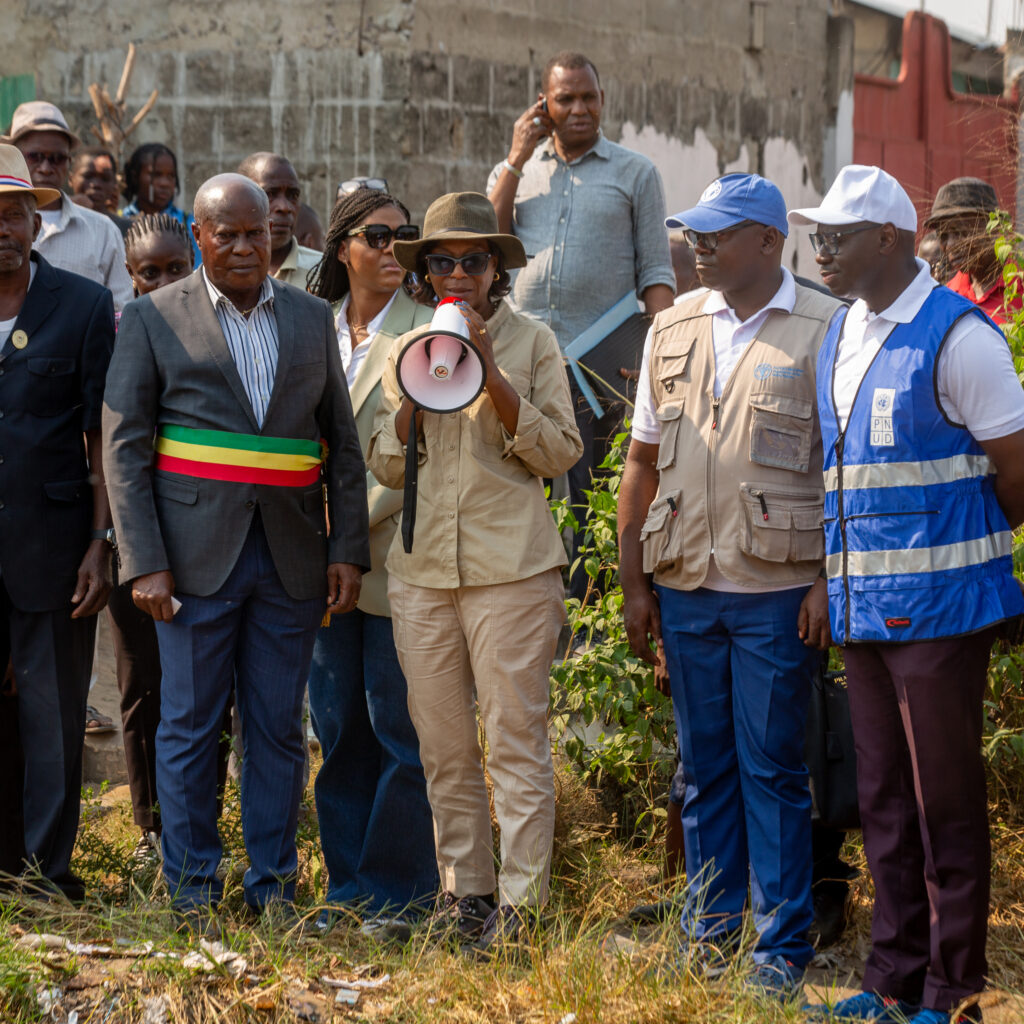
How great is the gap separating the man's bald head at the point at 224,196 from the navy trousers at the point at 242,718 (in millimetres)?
925

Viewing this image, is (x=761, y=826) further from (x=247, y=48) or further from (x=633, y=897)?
(x=247, y=48)

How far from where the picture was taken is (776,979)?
3.62m

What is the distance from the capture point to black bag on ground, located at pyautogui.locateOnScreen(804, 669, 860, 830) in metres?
3.91

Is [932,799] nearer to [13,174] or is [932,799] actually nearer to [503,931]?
[503,931]

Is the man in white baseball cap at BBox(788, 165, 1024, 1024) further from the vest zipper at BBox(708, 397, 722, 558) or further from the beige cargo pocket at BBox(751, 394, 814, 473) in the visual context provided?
the vest zipper at BBox(708, 397, 722, 558)

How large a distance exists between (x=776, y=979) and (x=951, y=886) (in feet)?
1.77

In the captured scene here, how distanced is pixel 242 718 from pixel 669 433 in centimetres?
154

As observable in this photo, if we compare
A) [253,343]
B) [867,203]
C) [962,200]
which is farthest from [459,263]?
[962,200]

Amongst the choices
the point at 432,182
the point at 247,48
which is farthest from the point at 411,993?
the point at 247,48

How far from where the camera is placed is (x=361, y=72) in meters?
9.04

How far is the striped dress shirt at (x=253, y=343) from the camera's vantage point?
159 inches

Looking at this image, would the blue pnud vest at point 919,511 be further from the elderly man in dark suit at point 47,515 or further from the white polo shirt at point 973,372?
the elderly man in dark suit at point 47,515

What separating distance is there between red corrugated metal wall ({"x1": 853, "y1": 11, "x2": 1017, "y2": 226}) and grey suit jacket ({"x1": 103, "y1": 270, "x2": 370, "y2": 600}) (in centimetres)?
1360

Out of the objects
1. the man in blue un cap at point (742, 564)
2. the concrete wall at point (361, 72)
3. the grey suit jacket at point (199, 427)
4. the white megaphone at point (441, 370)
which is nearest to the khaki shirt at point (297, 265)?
the grey suit jacket at point (199, 427)
